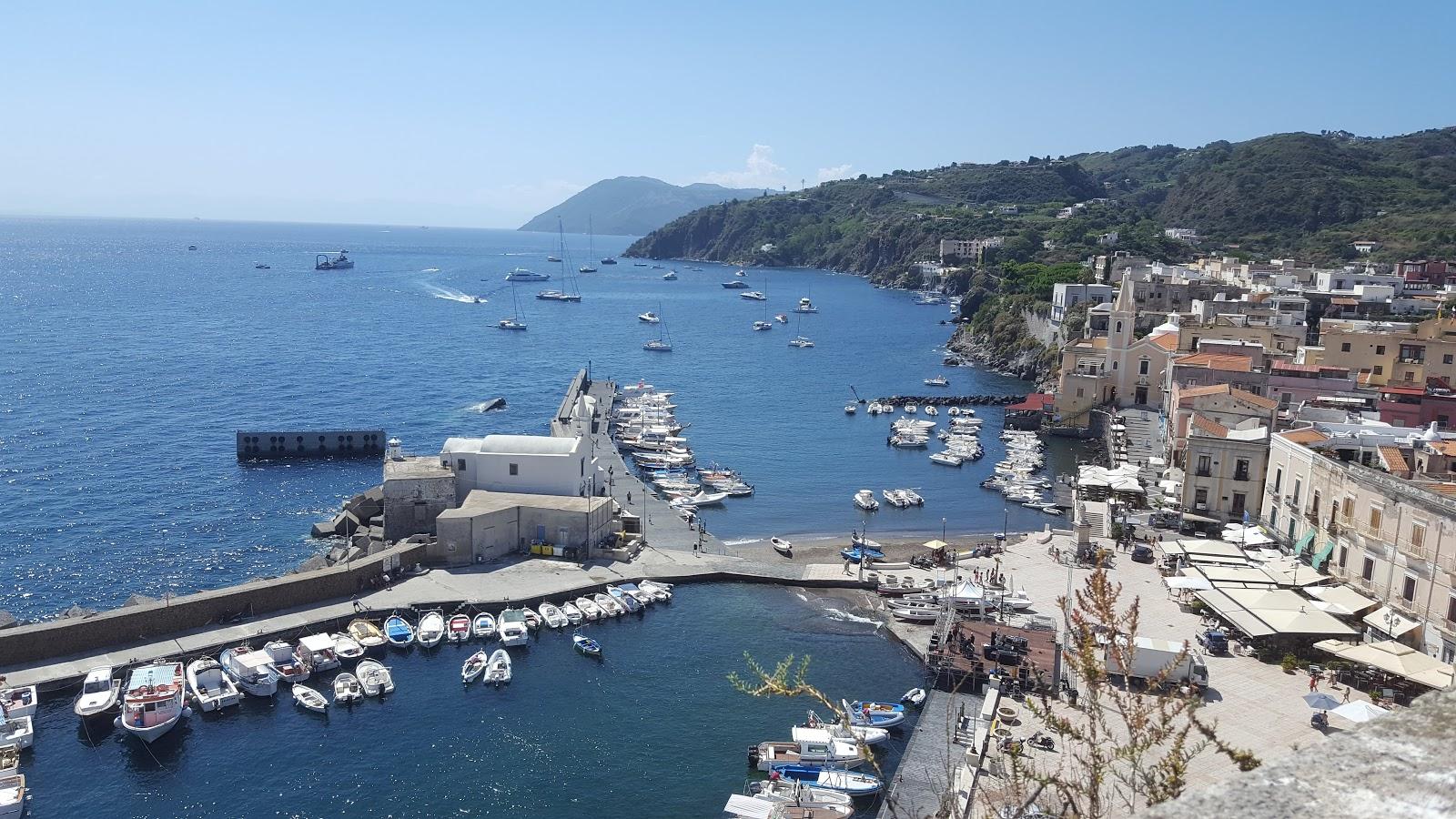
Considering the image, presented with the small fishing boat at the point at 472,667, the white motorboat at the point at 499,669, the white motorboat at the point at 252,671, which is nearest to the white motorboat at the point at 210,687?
the white motorboat at the point at 252,671

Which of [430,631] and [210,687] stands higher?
[430,631]

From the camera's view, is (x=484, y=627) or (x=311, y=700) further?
(x=484, y=627)

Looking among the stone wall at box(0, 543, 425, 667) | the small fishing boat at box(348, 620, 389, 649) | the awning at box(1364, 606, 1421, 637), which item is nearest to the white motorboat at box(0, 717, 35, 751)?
the stone wall at box(0, 543, 425, 667)

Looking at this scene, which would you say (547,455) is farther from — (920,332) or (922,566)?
(920,332)

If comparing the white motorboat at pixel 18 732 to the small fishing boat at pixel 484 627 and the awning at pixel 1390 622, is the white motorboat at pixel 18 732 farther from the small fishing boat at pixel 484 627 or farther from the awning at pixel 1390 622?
the awning at pixel 1390 622

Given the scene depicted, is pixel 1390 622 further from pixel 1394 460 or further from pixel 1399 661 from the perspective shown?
pixel 1394 460

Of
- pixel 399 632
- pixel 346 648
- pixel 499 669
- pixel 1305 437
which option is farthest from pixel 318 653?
pixel 1305 437

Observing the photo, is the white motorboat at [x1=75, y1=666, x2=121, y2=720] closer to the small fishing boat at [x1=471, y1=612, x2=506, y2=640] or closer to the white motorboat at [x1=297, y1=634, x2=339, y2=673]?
the white motorboat at [x1=297, y1=634, x2=339, y2=673]
